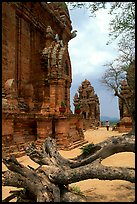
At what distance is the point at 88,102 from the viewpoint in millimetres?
39750

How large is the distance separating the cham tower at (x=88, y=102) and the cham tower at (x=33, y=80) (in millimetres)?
21659

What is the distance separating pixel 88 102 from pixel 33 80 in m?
24.4

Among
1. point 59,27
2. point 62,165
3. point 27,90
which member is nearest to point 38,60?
point 27,90

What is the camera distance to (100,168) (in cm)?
422

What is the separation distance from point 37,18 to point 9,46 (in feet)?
15.4

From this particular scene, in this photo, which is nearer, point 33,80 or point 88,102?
point 33,80

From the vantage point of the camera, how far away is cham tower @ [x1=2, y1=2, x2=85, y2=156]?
1123 cm

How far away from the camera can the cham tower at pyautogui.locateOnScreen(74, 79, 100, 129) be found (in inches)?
1545

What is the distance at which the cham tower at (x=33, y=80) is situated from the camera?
36.8 ft

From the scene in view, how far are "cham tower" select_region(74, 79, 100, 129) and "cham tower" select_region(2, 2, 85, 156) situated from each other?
71.1 ft

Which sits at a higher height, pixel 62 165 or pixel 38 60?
pixel 38 60

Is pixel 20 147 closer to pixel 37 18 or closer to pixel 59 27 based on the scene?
pixel 37 18

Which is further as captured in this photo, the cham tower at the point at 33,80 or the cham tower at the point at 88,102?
the cham tower at the point at 88,102

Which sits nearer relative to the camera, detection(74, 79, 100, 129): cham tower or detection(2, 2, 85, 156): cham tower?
detection(2, 2, 85, 156): cham tower
